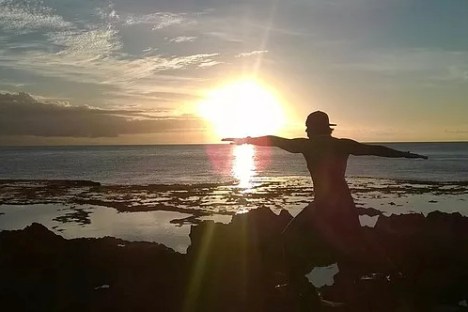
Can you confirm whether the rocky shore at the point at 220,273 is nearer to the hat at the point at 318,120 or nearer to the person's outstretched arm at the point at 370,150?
the person's outstretched arm at the point at 370,150

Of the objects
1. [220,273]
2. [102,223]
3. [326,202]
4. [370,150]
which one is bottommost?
[102,223]

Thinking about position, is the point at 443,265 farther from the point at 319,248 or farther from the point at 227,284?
the point at 319,248

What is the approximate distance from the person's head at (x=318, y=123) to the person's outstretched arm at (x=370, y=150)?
0.38 meters

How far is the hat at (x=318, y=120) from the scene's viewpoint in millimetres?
8023

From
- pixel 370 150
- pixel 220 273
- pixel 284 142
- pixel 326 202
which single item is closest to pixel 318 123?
pixel 284 142

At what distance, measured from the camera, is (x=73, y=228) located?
88.6 ft

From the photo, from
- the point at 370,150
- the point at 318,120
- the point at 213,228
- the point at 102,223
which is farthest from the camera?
the point at 102,223

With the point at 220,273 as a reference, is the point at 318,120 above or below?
above

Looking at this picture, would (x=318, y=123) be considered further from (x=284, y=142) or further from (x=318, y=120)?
(x=284, y=142)

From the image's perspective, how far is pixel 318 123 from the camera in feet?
26.4

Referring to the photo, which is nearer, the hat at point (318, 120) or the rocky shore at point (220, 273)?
the hat at point (318, 120)

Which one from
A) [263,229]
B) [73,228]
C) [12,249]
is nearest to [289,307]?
[263,229]

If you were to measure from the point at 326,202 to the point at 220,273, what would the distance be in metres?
6.44

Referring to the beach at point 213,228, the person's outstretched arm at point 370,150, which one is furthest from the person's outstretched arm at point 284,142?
the beach at point 213,228
